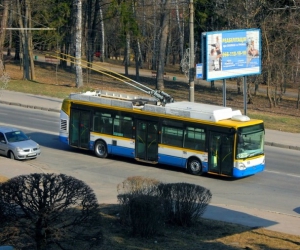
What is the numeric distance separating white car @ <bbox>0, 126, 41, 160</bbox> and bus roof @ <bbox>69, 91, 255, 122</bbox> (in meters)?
2.57

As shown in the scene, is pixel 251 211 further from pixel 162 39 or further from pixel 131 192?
pixel 162 39

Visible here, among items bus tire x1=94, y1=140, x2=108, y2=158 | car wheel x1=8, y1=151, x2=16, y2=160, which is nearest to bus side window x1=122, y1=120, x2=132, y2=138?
bus tire x1=94, y1=140, x2=108, y2=158

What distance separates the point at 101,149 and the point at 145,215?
39.6 ft

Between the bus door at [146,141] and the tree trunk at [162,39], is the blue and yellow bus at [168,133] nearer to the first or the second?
the bus door at [146,141]

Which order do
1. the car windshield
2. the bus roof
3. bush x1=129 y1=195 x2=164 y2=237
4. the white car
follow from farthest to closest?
the car windshield
the white car
the bus roof
bush x1=129 y1=195 x2=164 y2=237

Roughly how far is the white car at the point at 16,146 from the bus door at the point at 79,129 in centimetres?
159

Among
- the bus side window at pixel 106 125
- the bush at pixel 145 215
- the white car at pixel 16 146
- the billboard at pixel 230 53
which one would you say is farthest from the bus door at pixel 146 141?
the bush at pixel 145 215

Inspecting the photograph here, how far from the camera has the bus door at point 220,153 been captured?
2077 cm

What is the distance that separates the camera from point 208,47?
31438mm

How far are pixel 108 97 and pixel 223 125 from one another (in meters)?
5.68

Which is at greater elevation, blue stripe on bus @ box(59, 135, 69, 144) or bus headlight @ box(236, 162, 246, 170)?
bus headlight @ box(236, 162, 246, 170)

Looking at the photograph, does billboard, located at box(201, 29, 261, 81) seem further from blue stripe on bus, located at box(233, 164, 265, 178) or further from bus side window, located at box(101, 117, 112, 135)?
blue stripe on bus, located at box(233, 164, 265, 178)

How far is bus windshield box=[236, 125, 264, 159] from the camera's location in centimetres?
2067

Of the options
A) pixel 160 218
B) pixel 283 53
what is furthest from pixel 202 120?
pixel 283 53
